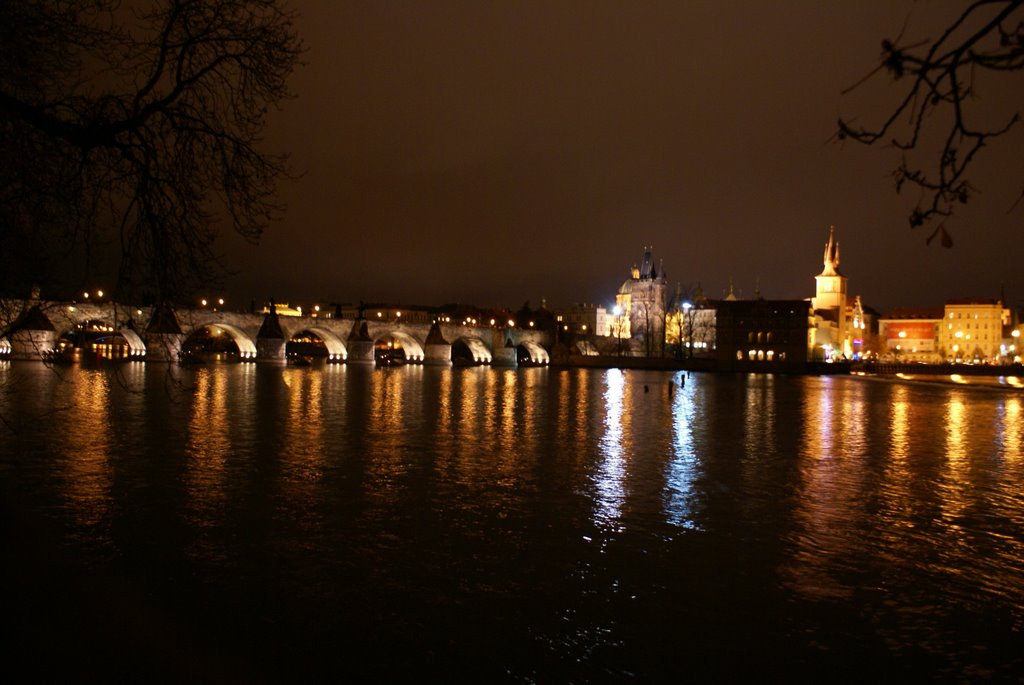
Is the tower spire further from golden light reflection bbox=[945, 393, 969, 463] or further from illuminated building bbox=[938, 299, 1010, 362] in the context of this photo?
golden light reflection bbox=[945, 393, 969, 463]

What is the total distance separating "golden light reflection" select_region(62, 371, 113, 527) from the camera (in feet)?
35.7

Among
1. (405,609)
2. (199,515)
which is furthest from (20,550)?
(405,609)

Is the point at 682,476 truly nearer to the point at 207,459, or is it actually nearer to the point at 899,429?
the point at 207,459

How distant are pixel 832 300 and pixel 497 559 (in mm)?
139525

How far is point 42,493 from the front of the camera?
1159cm

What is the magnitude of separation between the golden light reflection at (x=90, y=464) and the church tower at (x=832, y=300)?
12339 cm

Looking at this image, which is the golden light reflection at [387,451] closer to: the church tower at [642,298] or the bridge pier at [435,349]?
the bridge pier at [435,349]

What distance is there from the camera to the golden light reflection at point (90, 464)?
1088 cm

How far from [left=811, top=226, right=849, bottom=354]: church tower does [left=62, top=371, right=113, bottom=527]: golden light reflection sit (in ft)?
405

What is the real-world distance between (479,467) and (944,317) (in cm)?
15794

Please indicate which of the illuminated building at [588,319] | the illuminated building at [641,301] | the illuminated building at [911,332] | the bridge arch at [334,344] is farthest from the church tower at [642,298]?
the bridge arch at [334,344]

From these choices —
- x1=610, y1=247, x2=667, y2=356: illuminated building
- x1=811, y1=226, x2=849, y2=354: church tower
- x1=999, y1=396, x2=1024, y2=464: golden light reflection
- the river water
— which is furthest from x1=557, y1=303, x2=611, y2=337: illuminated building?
the river water

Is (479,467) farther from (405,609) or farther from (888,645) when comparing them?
(888,645)

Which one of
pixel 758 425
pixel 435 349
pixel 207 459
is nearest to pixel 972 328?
pixel 435 349
